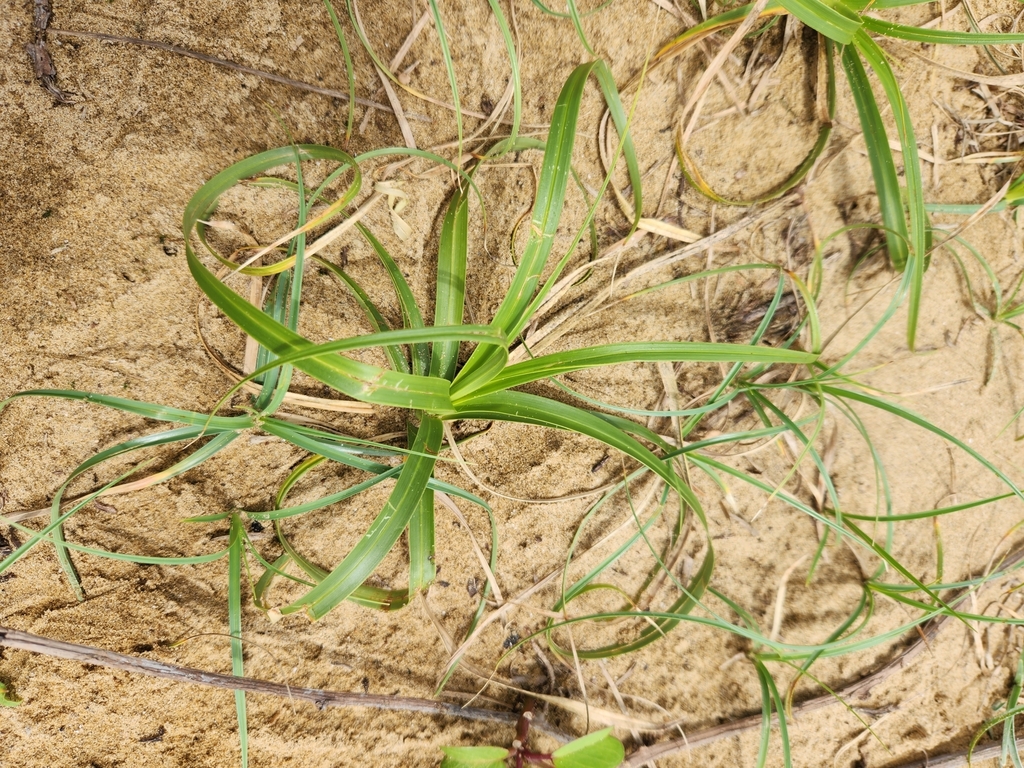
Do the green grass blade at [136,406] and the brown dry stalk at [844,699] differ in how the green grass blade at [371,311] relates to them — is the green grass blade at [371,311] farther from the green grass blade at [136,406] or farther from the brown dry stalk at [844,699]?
the brown dry stalk at [844,699]

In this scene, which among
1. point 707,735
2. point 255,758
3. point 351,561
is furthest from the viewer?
point 707,735

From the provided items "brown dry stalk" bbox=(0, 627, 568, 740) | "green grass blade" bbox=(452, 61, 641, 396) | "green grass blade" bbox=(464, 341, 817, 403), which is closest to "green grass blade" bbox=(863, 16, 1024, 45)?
"green grass blade" bbox=(452, 61, 641, 396)

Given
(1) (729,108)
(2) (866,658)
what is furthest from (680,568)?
(1) (729,108)

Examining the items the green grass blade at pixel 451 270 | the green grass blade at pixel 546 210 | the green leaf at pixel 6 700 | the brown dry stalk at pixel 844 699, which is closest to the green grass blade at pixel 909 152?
the green grass blade at pixel 546 210

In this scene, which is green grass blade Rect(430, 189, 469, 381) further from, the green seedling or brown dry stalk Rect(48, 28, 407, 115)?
the green seedling

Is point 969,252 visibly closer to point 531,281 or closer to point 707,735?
point 531,281

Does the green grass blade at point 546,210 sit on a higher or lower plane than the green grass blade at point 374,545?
higher
